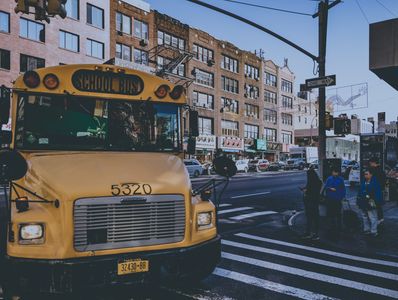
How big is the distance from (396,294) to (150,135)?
445cm

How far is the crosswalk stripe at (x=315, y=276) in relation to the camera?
5844mm

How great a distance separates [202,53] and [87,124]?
46833 mm

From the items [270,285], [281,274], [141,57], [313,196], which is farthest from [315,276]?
[141,57]

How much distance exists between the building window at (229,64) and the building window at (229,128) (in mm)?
7901

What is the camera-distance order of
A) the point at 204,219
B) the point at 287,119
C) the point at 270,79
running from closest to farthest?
the point at 204,219
the point at 270,79
the point at 287,119

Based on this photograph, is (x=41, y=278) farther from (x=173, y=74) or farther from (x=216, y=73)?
(x=216, y=73)

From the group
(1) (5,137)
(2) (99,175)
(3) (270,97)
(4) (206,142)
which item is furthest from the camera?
(3) (270,97)

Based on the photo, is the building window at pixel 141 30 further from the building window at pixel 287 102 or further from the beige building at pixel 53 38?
the building window at pixel 287 102

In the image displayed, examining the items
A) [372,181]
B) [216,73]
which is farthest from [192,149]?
[216,73]

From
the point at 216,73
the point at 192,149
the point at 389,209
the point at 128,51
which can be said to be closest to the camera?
the point at 192,149

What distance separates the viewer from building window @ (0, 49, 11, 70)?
3075 centimetres

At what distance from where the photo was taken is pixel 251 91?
59.9 meters

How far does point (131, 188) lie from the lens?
4.53m

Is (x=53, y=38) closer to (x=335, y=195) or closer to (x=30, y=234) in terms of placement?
(x=335, y=195)
